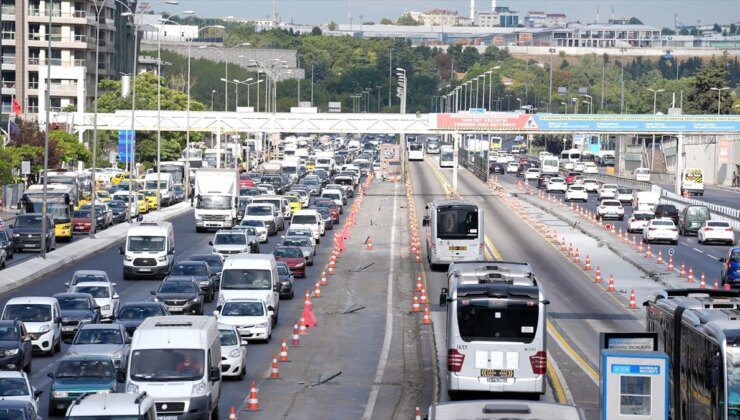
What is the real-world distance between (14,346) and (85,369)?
13.5 feet

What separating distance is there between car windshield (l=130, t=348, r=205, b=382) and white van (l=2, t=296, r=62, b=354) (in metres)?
9.71

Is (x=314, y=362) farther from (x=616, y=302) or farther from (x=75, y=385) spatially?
(x=616, y=302)

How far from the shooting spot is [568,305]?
47.1 meters

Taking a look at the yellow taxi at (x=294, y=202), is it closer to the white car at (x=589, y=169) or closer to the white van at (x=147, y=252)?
the white van at (x=147, y=252)

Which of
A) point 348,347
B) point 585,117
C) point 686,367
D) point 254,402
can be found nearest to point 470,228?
point 348,347

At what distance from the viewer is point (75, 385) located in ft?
91.2

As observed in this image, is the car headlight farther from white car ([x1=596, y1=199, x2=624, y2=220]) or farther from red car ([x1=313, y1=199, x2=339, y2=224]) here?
white car ([x1=596, y1=199, x2=624, y2=220])

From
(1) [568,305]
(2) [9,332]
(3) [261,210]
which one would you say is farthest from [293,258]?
(2) [9,332]

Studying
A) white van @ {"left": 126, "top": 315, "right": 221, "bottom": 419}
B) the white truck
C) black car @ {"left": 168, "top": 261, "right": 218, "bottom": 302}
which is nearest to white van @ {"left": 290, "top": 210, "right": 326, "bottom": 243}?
the white truck

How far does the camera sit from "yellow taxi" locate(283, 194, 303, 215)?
277ft

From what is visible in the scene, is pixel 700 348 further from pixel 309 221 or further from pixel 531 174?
pixel 531 174

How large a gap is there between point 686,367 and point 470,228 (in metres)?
32.1

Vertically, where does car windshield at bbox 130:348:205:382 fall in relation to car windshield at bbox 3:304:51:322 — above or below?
above

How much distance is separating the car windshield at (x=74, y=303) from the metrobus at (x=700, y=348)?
17.7m
